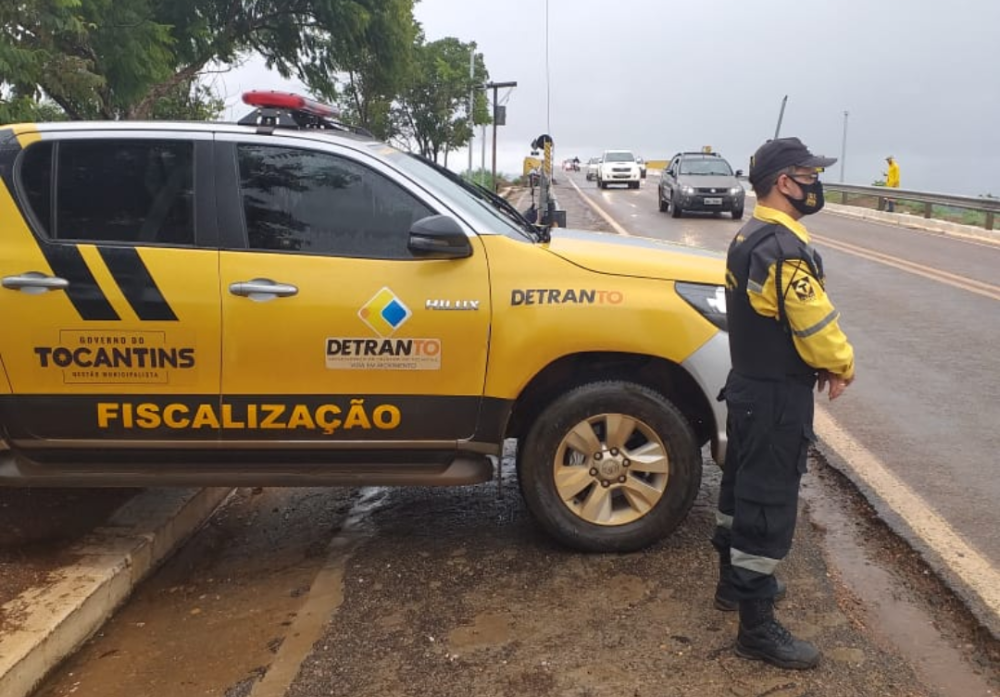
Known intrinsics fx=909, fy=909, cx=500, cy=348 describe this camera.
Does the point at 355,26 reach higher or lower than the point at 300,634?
higher

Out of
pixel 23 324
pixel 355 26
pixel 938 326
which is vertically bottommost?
pixel 938 326

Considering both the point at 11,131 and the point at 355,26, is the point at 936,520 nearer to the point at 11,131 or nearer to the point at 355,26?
the point at 11,131

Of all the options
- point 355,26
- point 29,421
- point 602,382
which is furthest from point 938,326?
point 355,26

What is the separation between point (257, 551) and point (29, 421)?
119 centimetres

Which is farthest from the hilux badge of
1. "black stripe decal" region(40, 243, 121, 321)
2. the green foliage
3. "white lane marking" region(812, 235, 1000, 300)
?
the green foliage

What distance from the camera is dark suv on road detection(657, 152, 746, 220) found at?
2236cm

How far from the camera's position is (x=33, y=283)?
3.70 metres

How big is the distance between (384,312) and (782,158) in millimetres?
1660

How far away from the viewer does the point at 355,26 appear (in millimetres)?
21875

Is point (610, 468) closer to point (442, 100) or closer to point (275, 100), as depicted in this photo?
point (275, 100)

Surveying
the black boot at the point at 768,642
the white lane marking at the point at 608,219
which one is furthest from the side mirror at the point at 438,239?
the white lane marking at the point at 608,219

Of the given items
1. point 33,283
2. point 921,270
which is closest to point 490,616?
point 33,283

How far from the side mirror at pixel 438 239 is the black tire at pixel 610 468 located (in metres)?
0.77

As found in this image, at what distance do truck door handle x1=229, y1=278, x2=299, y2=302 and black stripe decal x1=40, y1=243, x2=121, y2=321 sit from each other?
1.65ft
